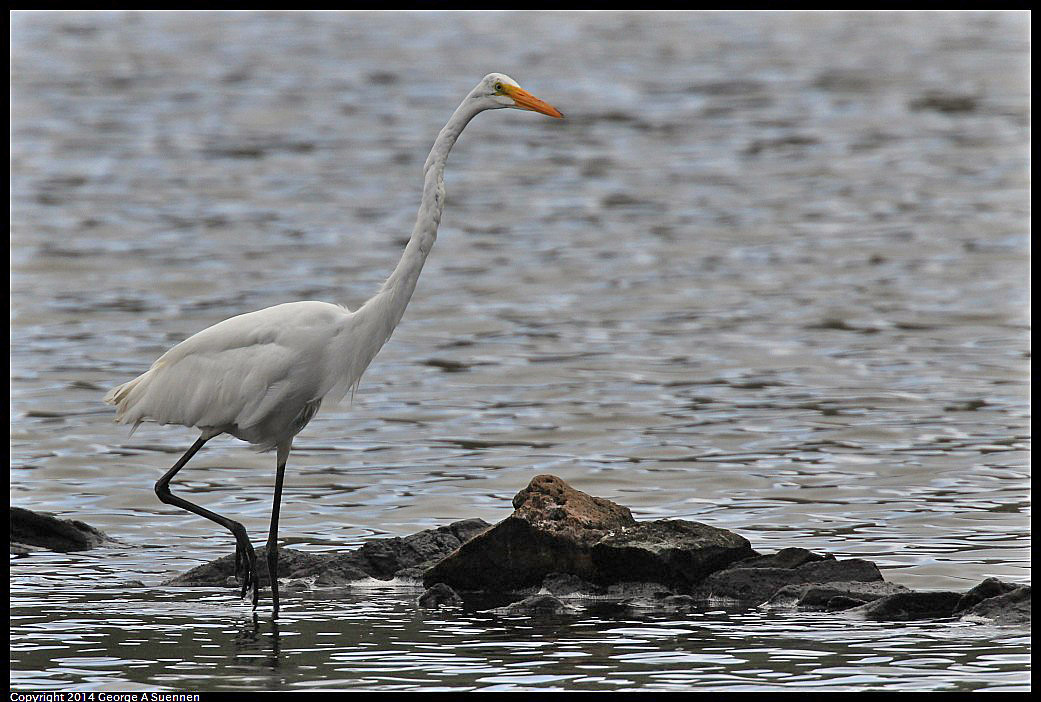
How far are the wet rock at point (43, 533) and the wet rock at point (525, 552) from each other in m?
2.37

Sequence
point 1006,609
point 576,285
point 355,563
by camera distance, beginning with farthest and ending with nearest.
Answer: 1. point 576,285
2. point 355,563
3. point 1006,609

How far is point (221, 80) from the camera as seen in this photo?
42.2 m

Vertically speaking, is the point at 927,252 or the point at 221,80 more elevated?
the point at 221,80

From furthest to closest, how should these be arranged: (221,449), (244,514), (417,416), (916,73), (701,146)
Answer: (916,73) < (701,146) < (417,416) < (221,449) < (244,514)

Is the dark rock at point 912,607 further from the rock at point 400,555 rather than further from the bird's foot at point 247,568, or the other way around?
the bird's foot at point 247,568

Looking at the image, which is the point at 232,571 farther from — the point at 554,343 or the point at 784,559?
the point at 554,343

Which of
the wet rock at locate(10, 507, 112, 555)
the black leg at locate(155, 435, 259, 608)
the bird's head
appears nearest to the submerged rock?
the black leg at locate(155, 435, 259, 608)

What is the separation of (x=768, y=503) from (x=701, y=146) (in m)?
21.2

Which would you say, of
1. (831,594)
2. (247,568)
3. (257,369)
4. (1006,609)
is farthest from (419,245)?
(1006,609)

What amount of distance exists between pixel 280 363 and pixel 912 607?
10.7ft

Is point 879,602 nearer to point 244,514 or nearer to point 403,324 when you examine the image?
point 244,514

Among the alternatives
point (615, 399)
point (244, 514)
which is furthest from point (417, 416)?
point (244, 514)

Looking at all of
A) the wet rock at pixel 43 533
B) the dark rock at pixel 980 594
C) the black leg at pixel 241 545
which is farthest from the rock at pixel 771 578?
the wet rock at pixel 43 533

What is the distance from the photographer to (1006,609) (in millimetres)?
7855
